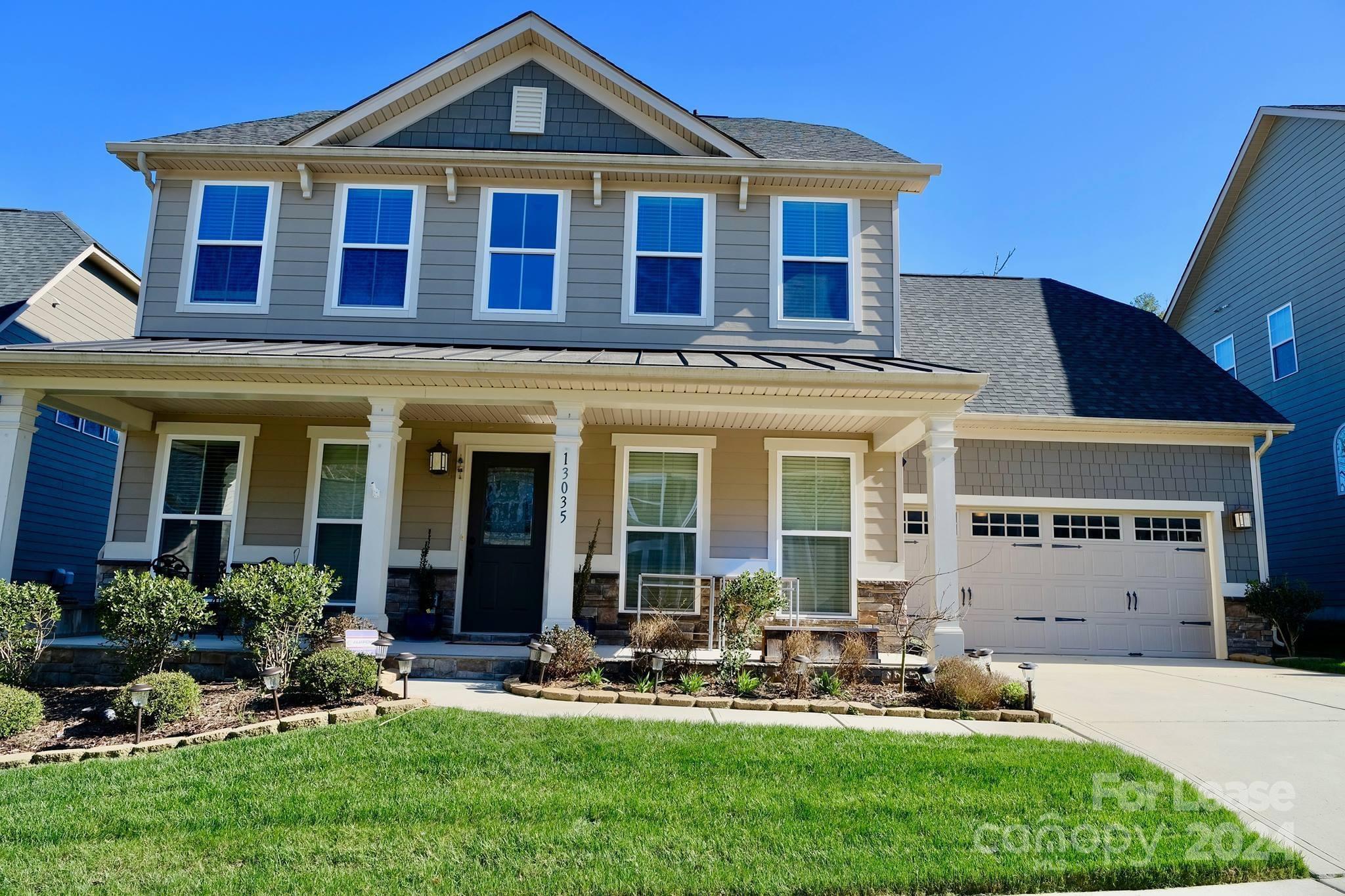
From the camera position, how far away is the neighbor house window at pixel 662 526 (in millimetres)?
9664

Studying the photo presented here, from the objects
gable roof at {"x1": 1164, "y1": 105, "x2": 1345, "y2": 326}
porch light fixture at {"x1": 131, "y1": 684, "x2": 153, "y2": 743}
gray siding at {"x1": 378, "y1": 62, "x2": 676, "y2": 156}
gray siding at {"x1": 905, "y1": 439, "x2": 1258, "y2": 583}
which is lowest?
porch light fixture at {"x1": 131, "y1": 684, "x2": 153, "y2": 743}

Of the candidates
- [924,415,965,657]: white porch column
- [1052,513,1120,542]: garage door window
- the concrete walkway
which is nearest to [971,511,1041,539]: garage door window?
[1052,513,1120,542]: garage door window

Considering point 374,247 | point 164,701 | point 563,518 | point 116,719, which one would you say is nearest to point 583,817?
point 164,701

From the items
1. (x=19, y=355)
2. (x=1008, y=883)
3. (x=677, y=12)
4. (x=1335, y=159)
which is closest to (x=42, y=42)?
(x=19, y=355)

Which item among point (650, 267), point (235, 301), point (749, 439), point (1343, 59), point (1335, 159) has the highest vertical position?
point (1343, 59)

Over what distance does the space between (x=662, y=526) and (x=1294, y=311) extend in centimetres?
1186

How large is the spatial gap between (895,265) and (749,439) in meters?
2.71

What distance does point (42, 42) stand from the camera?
1238 cm

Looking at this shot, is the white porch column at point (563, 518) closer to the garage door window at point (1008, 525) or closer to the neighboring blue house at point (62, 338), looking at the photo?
the garage door window at point (1008, 525)

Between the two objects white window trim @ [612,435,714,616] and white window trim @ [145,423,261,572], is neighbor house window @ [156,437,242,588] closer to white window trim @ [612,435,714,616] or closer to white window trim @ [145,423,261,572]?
white window trim @ [145,423,261,572]

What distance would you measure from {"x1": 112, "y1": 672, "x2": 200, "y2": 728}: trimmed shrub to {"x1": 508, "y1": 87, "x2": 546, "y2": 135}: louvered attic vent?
708cm

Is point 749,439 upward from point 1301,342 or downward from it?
downward

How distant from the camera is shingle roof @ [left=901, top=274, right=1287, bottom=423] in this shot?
11258mm

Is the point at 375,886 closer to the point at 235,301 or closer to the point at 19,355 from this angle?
the point at 19,355
